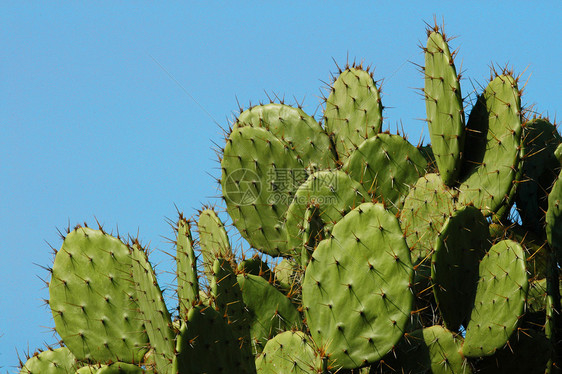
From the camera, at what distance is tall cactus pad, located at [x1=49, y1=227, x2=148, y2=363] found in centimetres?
268

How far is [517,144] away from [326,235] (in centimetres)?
102

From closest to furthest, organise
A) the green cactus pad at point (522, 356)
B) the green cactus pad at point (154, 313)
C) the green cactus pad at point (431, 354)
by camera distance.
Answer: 1. the green cactus pad at point (154, 313)
2. the green cactus pad at point (431, 354)
3. the green cactus pad at point (522, 356)

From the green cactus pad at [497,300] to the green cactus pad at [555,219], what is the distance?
418 mm

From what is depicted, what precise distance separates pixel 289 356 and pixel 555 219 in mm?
1372

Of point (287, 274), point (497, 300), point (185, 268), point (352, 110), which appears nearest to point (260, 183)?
point (287, 274)

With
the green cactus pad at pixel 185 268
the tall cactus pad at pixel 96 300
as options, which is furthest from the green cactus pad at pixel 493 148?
the tall cactus pad at pixel 96 300

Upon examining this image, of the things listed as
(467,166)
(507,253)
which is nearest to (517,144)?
(467,166)

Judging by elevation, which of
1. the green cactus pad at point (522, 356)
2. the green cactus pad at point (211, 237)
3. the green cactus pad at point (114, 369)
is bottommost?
the green cactus pad at point (522, 356)

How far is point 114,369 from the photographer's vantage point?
253 cm

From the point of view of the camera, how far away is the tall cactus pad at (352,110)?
313cm

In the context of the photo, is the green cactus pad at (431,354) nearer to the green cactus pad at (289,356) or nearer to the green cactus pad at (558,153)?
the green cactus pad at (289,356)

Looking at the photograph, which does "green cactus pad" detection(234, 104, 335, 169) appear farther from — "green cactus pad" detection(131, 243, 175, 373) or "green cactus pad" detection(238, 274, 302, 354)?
"green cactus pad" detection(131, 243, 175, 373)

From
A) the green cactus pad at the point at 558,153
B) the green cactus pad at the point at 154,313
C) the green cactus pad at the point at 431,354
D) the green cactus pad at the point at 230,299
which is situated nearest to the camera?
the green cactus pad at the point at 154,313

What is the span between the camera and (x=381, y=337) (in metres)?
2.33
